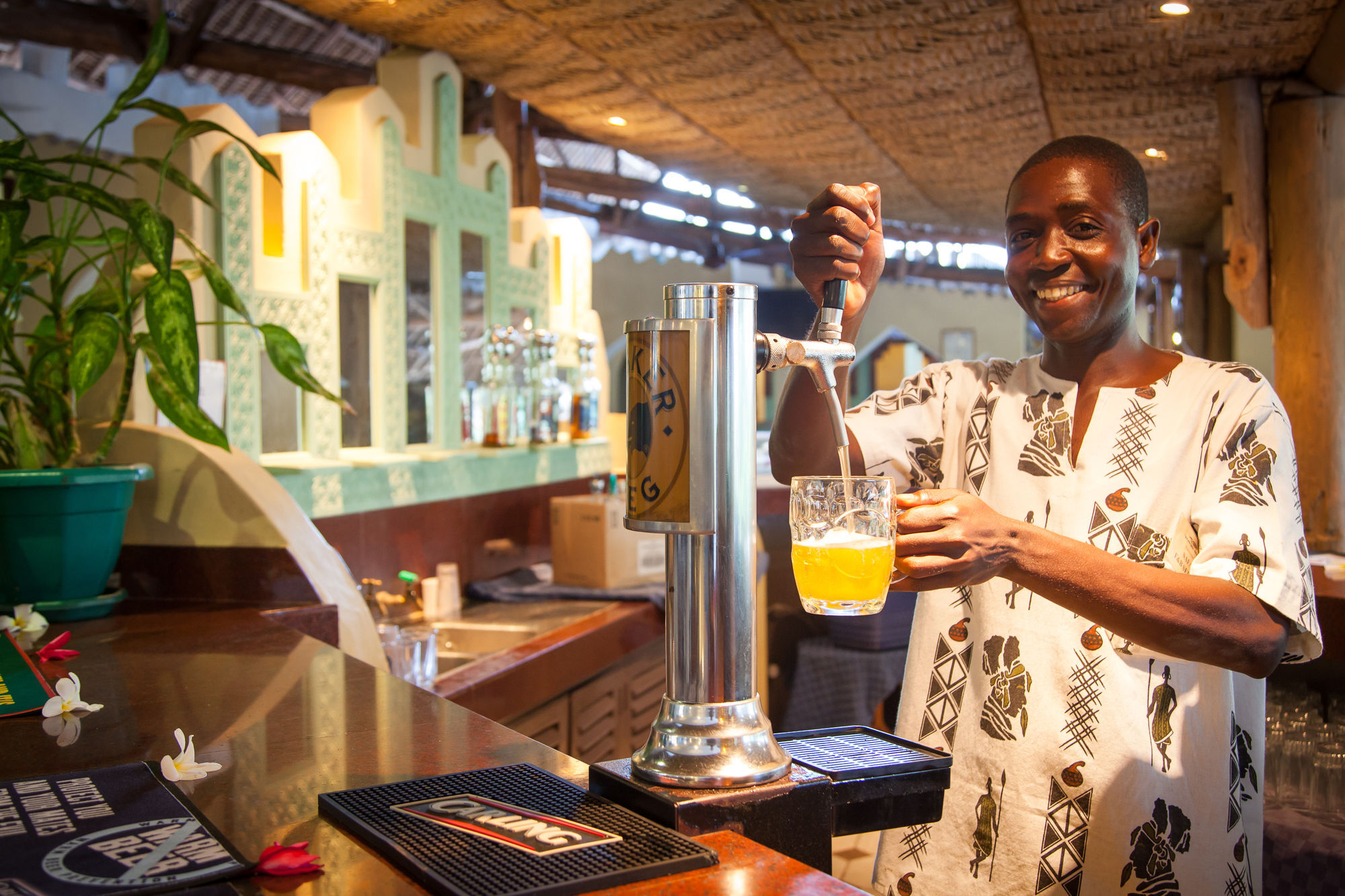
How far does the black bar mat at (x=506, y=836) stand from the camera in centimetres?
72

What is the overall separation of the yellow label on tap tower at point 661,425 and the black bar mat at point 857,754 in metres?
0.24

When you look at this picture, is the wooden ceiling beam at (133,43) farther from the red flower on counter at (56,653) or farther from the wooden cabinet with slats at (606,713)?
the red flower on counter at (56,653)

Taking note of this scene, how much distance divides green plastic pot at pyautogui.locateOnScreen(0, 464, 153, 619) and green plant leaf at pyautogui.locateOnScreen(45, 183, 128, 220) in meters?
0.46

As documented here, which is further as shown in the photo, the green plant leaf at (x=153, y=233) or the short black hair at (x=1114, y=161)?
the green plant leaf at (x=153, y=233)

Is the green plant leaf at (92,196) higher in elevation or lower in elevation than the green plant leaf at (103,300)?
higher

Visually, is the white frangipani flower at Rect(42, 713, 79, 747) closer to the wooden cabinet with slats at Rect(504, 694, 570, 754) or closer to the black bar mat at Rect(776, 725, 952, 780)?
the black bar mat at Rect(776, 725, 952, 780)

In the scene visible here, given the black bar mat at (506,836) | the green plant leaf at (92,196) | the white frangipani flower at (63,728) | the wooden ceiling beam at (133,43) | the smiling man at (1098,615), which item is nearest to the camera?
the black bar mat at (506,836)

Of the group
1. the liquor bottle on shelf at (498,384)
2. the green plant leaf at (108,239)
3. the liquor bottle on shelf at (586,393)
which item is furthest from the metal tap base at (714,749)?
the liquor bottle on shelf at (586,393)

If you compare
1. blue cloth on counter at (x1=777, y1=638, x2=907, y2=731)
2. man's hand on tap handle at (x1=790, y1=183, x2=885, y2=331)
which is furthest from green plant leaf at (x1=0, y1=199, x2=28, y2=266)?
blue cloth on counter at (x1=777, y1=638, x2=907, y2=731)

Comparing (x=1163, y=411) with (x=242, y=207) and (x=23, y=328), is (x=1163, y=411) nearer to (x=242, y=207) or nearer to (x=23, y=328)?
(x=242, y=207)

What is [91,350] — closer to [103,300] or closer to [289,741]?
[103,300]

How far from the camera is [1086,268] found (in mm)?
1449

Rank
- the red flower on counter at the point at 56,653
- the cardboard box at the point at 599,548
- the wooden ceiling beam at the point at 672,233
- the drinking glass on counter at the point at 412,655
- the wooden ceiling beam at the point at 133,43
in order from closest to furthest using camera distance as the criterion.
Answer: the red flower on counter at the point at 56,653 → the drinking glass on counter at the point at 412,655 → the cardboard box at the point at 599,548 → the wooden ceiling beam at the point at 133,43 → the wooden ceiling beam at the point at 672,233

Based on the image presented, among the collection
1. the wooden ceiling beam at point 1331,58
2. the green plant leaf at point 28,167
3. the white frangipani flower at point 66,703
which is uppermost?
the wooden ceiling beam at point 1331,58
